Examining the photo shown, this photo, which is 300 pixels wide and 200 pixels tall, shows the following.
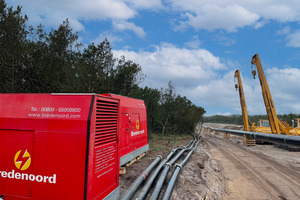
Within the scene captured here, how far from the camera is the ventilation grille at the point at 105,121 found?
468 cm

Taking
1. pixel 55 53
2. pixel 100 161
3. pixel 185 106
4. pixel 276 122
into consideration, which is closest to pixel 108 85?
pixel 55 53

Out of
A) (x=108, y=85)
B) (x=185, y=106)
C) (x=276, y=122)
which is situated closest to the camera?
(x=108, y=85)

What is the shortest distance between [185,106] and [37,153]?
28425mm

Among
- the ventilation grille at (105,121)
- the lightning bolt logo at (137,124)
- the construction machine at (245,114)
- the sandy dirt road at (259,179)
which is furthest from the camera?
the construction machine at (245,114)

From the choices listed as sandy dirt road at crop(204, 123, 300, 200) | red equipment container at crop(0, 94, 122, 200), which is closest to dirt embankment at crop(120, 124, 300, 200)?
sandy dirt road at crop(204, 123, 300, 200)

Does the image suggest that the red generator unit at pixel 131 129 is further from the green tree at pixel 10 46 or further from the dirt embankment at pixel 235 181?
the green tree at pixel 10 46

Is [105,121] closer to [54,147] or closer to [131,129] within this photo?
[54,147]

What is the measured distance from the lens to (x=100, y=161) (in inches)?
188

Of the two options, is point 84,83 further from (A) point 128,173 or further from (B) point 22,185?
(B) point 22,185

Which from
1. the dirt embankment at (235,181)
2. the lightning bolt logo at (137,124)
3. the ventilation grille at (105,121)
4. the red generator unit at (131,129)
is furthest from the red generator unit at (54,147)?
the lightning bolt logo at (137,124)

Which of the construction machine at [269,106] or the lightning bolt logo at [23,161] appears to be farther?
the construction machine at [269,106]

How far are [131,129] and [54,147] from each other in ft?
19.4

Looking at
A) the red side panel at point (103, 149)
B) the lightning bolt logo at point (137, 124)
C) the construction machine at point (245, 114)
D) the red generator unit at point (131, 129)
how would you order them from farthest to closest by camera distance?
the construction machine at point (245, 114), the lightning bolt logo at point (137, 124), the red generator unit at point (131, 129), the red side panel at point (103, 149)

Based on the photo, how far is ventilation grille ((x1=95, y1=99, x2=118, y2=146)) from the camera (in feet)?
15.4
